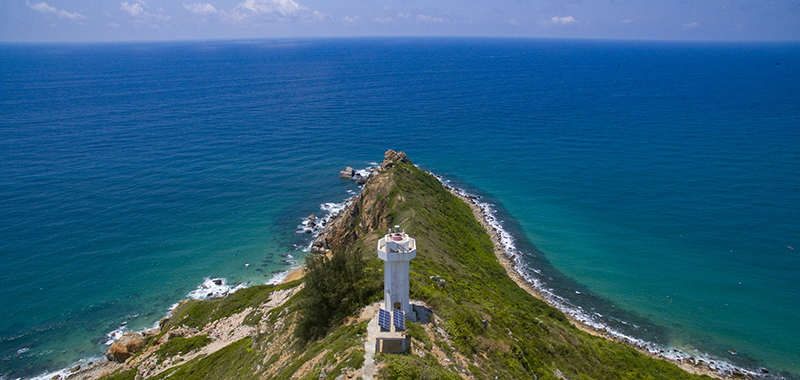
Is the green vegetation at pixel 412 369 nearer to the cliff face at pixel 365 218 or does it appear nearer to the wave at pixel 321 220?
the cliff face at pixel 365 218

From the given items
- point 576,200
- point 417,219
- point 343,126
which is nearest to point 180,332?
point 417,219

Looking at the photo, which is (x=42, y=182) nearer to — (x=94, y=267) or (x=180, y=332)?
(x=94, y=267)

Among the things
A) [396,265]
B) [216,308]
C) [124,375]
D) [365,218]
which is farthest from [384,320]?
[365,218]

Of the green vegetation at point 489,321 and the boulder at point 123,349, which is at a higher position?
the green vegetation at point 489,321

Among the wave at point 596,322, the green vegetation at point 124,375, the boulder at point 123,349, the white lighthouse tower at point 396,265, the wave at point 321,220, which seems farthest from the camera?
the wave at point 321,220

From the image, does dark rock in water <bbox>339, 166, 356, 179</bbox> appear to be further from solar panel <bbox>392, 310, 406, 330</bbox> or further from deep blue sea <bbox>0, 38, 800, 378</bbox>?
solar panel <bbox>392, 310, 406, 330</bbox>

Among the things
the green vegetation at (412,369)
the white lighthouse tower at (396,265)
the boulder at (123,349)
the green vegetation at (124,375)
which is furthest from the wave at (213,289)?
the green vegetation at (412,369)

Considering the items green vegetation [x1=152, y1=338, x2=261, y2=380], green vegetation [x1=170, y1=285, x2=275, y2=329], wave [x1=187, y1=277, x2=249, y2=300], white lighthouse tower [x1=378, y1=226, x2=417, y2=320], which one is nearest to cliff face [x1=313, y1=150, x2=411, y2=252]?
wave [x1=187, y1=277, x2=249, y2=300]
